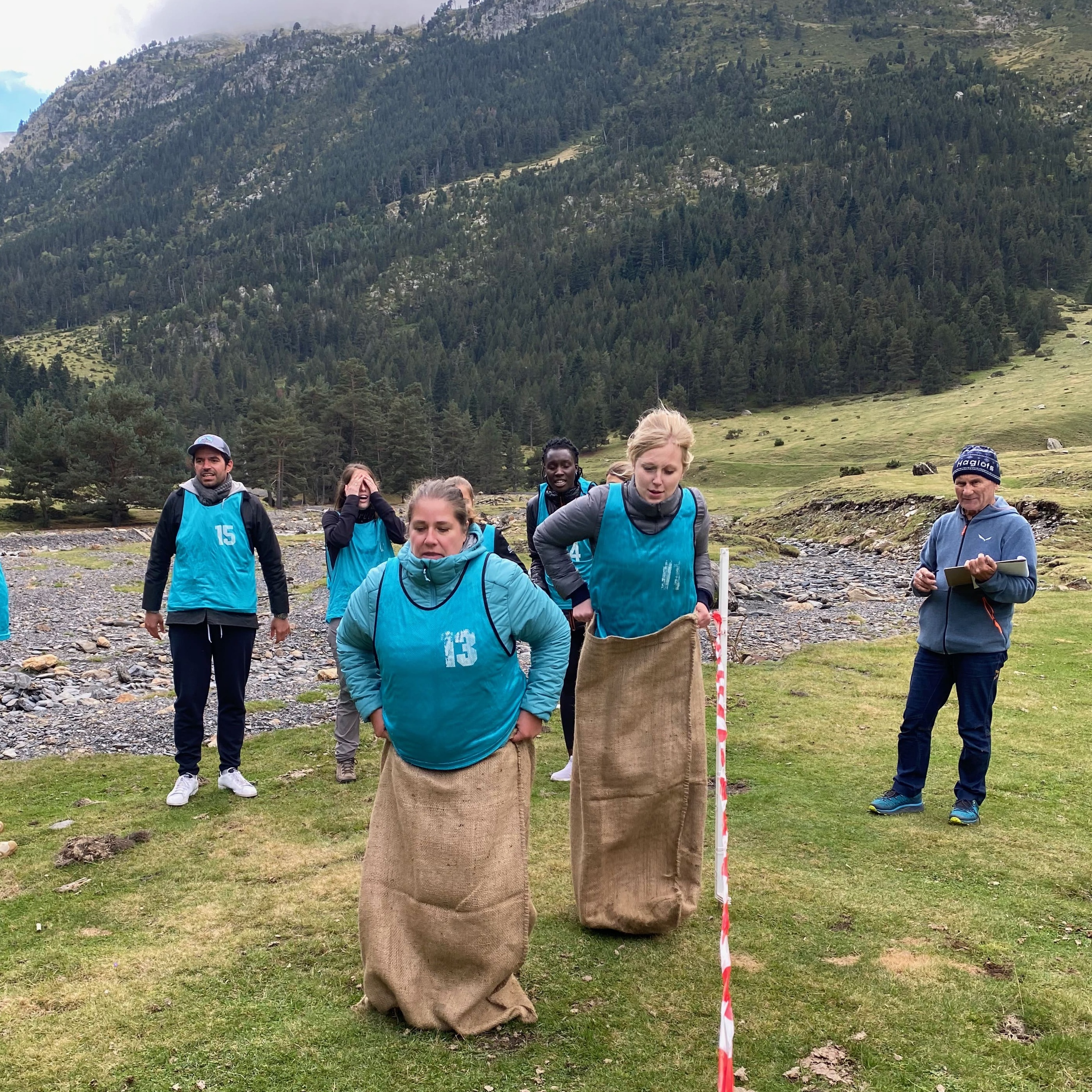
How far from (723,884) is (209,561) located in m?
4.89

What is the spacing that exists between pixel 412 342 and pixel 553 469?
154184mm

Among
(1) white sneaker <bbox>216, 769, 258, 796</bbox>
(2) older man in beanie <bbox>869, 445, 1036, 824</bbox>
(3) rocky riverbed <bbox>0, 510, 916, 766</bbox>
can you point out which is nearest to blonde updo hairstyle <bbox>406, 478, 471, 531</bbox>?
(2) older man in beanie <bbox>869, 445, 1036, 824</bbox>

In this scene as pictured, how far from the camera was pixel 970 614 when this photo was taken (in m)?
6.03

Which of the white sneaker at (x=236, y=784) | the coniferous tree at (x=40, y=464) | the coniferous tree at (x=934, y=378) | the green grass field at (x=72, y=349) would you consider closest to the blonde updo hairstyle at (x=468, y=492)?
the white sneaker at (x=236, y=784)

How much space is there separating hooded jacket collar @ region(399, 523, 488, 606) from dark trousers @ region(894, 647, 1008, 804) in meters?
4.19

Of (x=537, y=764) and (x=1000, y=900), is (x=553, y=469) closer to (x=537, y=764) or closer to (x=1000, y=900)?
(x=537, y=764)

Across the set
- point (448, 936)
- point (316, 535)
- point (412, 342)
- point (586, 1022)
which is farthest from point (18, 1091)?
point (412, 342)

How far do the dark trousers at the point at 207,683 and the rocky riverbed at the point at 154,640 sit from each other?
1263 mm

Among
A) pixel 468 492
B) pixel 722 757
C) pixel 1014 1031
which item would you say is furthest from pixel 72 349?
pixel 1014 1031

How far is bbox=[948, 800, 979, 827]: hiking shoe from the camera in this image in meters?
6.12

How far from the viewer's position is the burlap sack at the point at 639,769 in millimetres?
4543

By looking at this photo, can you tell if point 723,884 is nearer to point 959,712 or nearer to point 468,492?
point 468,492

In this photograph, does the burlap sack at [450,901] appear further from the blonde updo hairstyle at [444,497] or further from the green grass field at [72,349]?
the green grass field at [72,349]

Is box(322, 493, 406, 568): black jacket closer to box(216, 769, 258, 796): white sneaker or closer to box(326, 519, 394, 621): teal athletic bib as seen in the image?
box(326, 519, 394, 621): teal athletic bib
